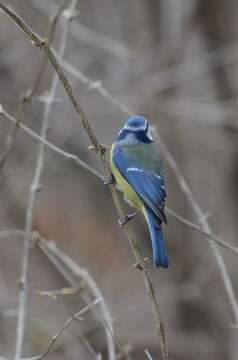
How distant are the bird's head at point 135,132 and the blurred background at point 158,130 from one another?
1967mm

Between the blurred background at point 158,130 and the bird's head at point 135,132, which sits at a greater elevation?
the blurred background at point 158,130

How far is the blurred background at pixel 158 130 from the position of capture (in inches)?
232

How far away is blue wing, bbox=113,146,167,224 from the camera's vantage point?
3.17 meters

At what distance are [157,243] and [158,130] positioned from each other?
3353 millimetres

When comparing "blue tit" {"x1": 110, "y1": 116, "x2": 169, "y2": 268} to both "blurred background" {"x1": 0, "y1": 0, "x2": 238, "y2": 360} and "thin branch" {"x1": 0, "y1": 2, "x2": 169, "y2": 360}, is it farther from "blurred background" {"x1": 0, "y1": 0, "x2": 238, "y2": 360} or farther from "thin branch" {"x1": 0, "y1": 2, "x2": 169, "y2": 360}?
"blurred background" {"x1": 0, "y1": 0, "x2": 238, "y2": 360}

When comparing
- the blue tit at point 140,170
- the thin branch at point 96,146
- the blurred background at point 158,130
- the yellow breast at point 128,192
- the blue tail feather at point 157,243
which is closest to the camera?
the thin branch at point 96,146

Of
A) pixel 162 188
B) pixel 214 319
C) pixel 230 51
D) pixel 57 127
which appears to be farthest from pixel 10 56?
pixel 162 188

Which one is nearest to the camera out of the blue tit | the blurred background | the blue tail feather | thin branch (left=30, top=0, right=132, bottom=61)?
the blue tail feather

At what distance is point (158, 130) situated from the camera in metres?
6.24

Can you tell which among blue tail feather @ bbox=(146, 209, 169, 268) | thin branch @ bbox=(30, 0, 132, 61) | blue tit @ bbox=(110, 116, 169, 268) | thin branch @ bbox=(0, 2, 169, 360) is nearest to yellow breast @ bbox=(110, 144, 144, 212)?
blue tit @ bbox=(110, 116, 169, 268)

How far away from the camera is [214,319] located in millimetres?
6242

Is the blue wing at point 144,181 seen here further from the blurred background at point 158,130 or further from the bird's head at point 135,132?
the blurred background at point 158,130

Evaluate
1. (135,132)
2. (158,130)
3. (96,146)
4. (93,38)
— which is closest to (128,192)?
(135,132)

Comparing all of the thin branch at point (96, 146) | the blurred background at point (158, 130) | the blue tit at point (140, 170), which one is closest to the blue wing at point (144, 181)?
the blue tit at point (140, 170)
